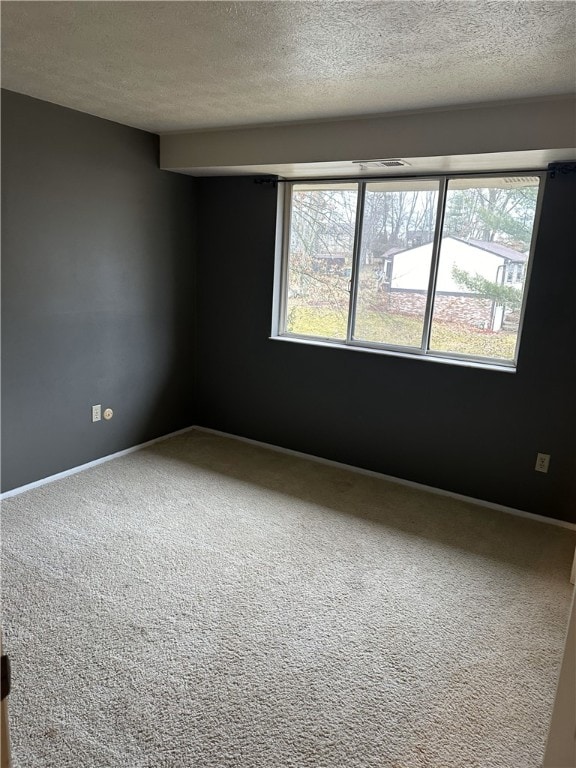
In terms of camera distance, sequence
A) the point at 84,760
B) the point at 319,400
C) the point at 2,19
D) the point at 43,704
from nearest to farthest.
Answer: the point at 84,760 < the point at 43,704 < the point at 2,19 < the point at 319,400

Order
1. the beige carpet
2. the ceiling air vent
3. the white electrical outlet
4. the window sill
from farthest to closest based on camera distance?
the window sill, the white electrical outlet, the ceiling air vent, the beige carpet

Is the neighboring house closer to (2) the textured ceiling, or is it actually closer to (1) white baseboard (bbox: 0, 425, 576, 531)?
(2) the textured ceiling

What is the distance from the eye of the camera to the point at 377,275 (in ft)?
12.2

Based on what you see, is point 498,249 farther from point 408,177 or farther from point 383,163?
point 383,163

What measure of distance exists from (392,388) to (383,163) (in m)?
1.48

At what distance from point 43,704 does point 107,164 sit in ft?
10.2

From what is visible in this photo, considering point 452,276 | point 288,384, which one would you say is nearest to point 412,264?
point 452,276

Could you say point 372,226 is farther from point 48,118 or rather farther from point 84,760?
point 84,760

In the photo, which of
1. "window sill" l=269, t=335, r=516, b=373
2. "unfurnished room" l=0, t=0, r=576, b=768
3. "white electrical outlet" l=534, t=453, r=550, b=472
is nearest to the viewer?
"unfurnished room" l=0, t=0, r=576, b=768

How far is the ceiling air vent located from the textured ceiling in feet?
0.88

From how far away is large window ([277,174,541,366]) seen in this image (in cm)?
325

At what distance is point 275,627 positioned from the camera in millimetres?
2184

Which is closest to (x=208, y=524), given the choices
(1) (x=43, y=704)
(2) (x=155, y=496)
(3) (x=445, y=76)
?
(2) (x=155, y=496)

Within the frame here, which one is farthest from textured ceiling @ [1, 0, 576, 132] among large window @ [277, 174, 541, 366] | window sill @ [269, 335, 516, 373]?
window sill @ [269, 335, 516, 373]
